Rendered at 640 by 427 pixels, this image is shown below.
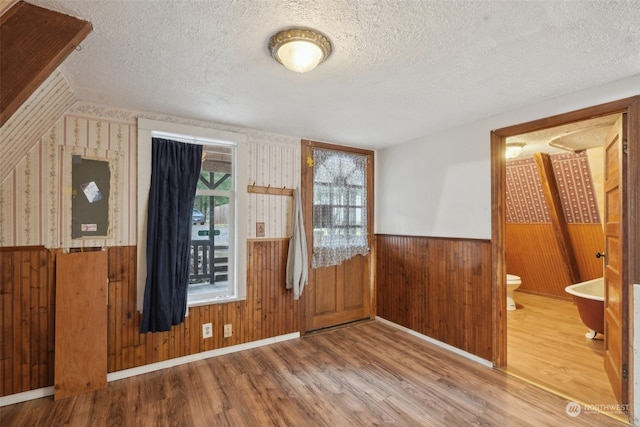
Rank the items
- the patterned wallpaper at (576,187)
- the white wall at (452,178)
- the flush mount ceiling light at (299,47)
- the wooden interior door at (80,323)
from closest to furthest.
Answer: the flush mount ceiling light at (299,47) < the white wall at (452,178) < the wooden interior door at (80,323) < the patterned wallpaper at (576,187)

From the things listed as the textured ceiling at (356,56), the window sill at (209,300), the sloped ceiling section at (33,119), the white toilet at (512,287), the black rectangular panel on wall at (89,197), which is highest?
the textured ceiling at (356,56)

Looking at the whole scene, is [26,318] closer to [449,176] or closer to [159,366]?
[159,366]

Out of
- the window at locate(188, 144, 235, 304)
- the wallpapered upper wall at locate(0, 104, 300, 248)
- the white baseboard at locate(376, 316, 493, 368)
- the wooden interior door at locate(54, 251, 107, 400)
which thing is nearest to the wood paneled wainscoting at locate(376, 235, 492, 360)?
the white baseboard at locate(376, 316, 493, 368)

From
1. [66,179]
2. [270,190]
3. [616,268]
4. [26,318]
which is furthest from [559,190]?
[26,318]

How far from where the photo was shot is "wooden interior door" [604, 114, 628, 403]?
2010 millimetres

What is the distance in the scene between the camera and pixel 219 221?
3.12 metres

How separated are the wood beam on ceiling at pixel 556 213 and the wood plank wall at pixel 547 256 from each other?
8 cm

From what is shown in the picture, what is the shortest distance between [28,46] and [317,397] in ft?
8.91

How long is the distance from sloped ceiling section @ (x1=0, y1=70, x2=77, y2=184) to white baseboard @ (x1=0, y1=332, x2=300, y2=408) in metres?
1.62

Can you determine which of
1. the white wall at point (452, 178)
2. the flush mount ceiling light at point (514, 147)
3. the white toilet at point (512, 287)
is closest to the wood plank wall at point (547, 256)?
the white toilet at point (512, 287)

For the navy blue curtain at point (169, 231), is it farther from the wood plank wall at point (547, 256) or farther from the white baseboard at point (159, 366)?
the wood plank wall at point (547, 256)

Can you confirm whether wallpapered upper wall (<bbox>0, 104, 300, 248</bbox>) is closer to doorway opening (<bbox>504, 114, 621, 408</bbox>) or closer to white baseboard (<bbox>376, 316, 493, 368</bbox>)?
white baseboard (<bbox>376, 316, 493, 368</bbox>)

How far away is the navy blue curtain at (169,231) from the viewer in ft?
8.44

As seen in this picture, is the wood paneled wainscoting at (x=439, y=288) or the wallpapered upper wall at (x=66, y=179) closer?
the wallpapered upper wall at (x=66, y=179)
